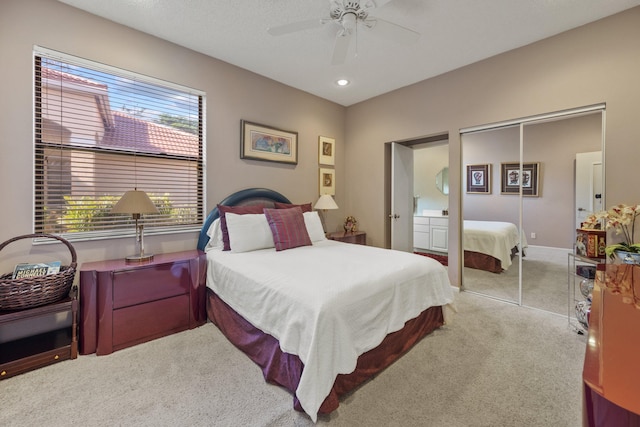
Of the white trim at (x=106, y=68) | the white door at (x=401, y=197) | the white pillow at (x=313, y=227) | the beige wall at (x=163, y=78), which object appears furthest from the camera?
the white door at (x=401, y=197)

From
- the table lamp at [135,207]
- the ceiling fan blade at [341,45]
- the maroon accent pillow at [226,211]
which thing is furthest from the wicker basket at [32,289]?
the ceiling fan blade at [341,45]

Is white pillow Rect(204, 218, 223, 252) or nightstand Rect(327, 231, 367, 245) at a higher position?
white pillow Rect(204, 218, 223, 252)

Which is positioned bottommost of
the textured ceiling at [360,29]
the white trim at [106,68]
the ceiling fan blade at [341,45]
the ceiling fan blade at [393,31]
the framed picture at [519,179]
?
the framed picture at [519,179]

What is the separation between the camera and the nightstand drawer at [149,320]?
2180mm

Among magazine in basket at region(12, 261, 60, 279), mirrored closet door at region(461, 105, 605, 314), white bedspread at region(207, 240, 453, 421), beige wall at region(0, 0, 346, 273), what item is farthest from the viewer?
mirrored closet door at region(461, 105, 605, 314)

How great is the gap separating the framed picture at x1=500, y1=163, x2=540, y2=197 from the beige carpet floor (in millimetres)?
1553

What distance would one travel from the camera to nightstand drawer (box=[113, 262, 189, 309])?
2.17 m

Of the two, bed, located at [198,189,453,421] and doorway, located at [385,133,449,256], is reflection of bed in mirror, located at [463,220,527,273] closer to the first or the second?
doorway, located at [385,133,449,256]

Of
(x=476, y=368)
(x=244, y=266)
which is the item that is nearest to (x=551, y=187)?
(x=476, y=368)

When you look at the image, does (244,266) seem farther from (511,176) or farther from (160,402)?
(511,176)

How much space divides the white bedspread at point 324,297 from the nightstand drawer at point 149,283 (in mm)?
265

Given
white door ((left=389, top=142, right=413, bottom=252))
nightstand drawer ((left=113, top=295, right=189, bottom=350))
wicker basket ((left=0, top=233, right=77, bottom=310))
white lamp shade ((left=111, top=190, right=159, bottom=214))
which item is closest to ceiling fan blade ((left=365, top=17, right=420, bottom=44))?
white door ((left=389, top=142, right=413, bottom=252))

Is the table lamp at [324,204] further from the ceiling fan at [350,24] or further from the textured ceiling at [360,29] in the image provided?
the ceiling fan at [350,24]

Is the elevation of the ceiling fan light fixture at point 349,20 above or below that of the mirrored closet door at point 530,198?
above
